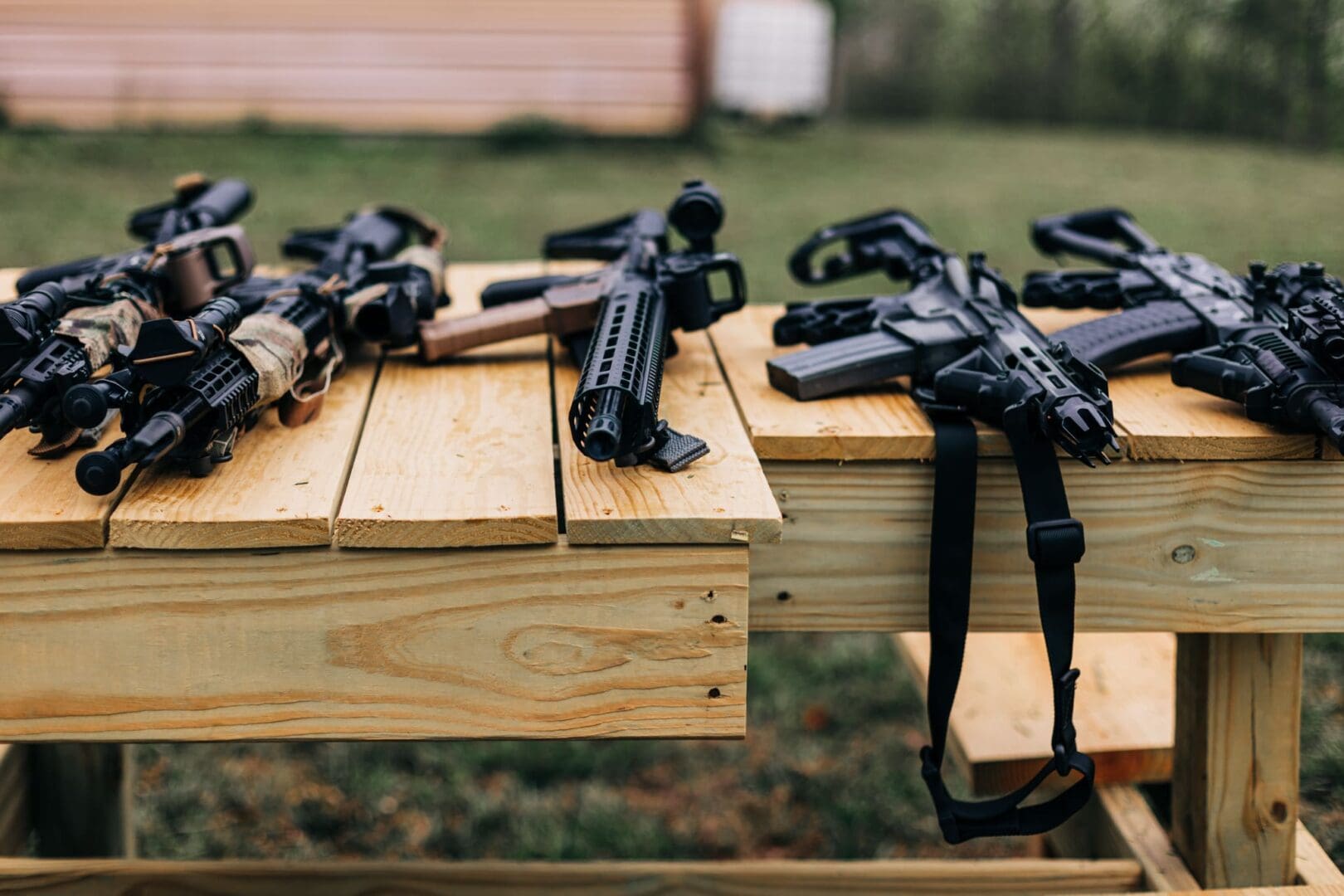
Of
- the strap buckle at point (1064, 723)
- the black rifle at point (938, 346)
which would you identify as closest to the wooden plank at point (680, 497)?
the black rifle at point (938, 346)

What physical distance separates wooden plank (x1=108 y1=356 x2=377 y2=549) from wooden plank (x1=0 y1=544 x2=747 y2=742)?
1.1 inches

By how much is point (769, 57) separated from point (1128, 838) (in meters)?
8.98

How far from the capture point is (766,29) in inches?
409

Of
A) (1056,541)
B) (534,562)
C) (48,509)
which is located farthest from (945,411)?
(48,509)

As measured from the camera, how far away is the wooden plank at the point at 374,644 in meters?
1.58

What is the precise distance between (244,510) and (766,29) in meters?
9.60

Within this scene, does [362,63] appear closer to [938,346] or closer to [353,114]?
[353,114]

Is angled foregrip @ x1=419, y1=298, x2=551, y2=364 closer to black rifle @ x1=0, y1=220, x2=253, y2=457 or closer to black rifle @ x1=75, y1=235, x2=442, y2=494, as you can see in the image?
black rifle @ x1=75, y1=235, x2=442, y2=494

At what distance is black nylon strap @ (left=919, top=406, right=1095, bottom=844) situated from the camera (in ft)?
5.63

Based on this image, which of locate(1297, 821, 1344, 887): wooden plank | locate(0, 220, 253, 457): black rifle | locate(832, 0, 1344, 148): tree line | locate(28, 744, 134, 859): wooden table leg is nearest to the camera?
locate(0, 220, 253, 457): black rifle

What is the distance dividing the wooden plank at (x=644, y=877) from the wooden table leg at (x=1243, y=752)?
0.17 metres

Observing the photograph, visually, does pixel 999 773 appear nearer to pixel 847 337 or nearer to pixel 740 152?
pixel 847 337

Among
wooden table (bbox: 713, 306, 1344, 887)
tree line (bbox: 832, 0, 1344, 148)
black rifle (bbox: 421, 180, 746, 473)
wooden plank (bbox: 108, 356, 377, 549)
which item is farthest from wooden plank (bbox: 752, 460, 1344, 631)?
tree line (bbox: 832, 0, 1344, 148)

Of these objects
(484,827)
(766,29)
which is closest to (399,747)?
(484,827)
